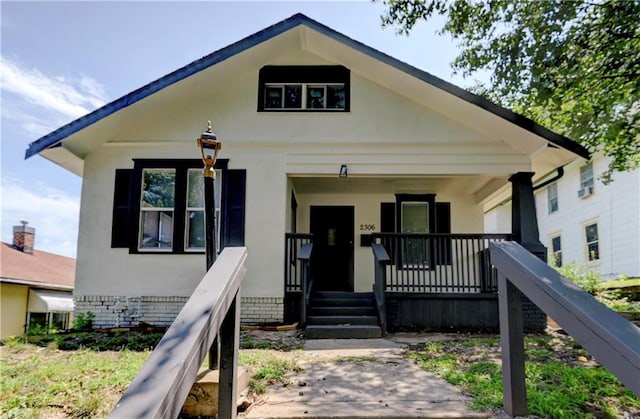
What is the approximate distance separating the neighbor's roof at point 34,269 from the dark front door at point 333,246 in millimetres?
8307

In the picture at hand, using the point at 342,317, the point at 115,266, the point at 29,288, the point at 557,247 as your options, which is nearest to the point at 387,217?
the point at 342,317

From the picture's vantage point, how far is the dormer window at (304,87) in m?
8.91

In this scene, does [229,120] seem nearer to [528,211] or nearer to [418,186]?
[418,186]

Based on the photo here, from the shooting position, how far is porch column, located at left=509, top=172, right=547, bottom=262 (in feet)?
26.7

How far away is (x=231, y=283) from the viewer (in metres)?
2.75

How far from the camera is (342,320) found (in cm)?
771

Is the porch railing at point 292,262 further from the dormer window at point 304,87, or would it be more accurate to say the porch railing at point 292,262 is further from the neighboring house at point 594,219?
the neighboring house at point 594,219

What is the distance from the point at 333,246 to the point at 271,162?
317 centimetres

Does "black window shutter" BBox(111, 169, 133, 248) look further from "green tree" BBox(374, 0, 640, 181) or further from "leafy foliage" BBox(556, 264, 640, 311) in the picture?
"leafy foliage" BBox(556, 264, 640, 311)

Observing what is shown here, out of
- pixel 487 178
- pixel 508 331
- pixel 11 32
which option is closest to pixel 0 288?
pixel 11 32

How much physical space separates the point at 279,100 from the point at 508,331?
7150 mm

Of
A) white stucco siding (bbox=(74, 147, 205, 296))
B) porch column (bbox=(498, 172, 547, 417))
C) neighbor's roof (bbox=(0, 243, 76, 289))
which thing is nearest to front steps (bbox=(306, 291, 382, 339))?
white stucco siding (bbox=(74, 147, 205, 296))

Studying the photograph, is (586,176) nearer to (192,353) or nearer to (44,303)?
(192,353)

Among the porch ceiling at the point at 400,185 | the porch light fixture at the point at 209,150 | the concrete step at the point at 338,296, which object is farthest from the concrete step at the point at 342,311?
the porch light fixture at the point at 209,150
